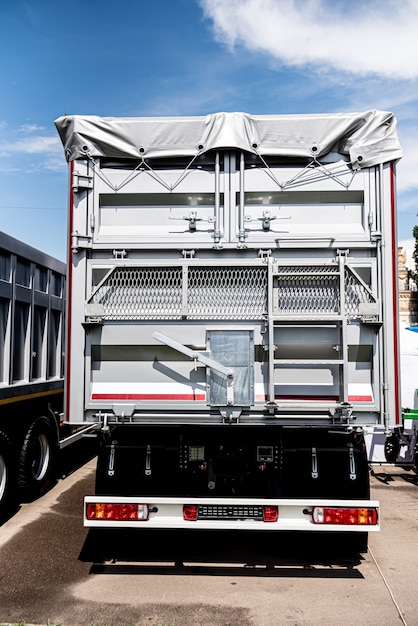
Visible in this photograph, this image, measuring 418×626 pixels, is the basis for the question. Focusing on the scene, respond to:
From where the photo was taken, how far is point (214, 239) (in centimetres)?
403

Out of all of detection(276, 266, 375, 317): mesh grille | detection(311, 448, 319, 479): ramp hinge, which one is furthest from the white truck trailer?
detection(311, 448, 319, 479): ramp hinge

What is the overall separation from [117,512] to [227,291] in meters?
1.87

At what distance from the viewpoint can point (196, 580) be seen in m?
4.16

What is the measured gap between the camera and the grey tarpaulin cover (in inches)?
159

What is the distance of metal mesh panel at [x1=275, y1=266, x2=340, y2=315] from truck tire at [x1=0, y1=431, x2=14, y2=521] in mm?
3300

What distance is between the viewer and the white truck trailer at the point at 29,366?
17.9 ft

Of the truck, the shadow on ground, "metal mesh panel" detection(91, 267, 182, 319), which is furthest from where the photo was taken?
the shadow on ground

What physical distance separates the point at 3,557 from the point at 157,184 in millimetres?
3470

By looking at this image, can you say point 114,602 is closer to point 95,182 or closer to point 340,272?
point 340,272

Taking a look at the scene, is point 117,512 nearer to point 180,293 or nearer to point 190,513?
point 190,513

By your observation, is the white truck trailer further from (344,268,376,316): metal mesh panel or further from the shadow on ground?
(344,268,376,316): metal mesh panel

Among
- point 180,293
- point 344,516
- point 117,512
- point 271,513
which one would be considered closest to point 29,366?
point 117,512

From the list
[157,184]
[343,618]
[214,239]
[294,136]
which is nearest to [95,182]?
[157,184]

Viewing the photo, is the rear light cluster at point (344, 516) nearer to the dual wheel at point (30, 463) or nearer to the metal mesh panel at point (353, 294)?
the metal mesh panel at point (353, 294)
